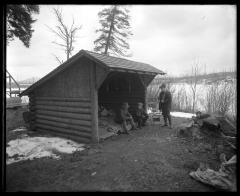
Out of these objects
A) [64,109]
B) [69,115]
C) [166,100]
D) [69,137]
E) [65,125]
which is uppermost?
[166,100]

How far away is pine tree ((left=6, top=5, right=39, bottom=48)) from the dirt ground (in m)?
5.65

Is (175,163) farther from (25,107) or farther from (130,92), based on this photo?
(25,107)

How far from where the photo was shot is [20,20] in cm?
768

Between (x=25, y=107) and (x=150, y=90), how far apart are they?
406 inches

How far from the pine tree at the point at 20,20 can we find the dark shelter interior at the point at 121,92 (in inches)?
180

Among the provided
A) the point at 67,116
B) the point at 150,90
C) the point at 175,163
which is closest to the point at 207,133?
the point at 175,163

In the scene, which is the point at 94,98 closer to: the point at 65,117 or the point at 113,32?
the point at 65,117

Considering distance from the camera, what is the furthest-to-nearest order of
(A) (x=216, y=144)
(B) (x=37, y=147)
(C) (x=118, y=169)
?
1. (B) (x=37, y=147)
2. (A) (x=216, y=144)
3. (C) (x=118, y=169)

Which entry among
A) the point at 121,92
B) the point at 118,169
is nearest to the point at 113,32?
the point at 121,92

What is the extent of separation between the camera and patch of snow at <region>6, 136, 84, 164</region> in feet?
18.8

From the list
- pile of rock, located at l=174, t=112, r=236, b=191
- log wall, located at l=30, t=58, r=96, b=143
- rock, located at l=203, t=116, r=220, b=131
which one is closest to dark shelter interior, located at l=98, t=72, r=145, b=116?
log wall, located at l=30, t=58, r=96, b=143

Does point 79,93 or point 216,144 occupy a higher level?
point 79,93

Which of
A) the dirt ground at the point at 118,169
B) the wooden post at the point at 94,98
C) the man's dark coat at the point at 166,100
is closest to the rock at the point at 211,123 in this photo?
the dirt ground at the point at 118,169

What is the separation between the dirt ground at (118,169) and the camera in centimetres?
380
